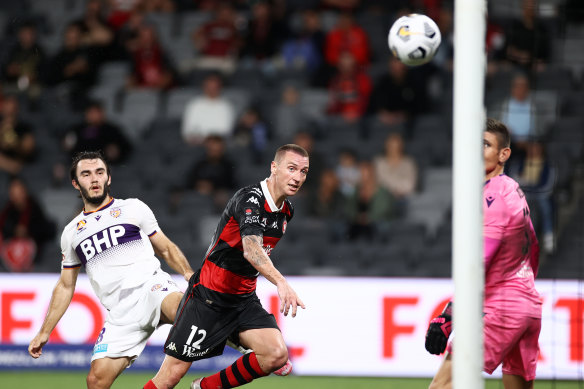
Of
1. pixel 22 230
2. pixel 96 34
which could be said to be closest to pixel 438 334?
pixel 22 230

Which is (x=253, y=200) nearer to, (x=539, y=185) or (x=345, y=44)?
(x=539, y=185)

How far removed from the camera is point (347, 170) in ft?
35.7

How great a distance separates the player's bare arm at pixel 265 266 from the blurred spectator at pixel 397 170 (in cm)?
572

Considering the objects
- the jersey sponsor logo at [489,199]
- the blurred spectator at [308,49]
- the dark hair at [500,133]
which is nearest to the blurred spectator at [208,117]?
the blurred spectator at [308,49]

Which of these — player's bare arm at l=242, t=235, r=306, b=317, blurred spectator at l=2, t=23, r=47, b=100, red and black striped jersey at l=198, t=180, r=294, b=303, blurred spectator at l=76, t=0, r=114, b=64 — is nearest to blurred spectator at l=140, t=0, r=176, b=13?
blurred spectator at l=76, t=0, r=114, b=64

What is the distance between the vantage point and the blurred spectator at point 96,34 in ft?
40.5

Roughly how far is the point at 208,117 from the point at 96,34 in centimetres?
222

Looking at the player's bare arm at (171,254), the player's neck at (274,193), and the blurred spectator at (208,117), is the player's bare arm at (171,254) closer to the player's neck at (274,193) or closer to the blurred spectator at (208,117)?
the player's neck at (274,193)

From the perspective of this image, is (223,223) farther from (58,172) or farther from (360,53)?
(360,53)

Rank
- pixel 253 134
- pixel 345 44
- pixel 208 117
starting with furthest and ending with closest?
pixel 345 44
pixel 208 117
pixel 253 134

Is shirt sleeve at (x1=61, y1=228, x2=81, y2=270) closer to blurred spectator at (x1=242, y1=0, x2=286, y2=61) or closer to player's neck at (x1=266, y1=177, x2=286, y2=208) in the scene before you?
player's neck at (x1=266, y1=177, x2=286, y2=208)

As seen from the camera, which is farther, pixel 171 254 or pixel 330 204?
pixel 330 204

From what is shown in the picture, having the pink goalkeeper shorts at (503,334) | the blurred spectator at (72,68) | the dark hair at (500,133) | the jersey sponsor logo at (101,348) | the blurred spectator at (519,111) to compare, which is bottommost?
the jersey sponsor logo at (101,348)

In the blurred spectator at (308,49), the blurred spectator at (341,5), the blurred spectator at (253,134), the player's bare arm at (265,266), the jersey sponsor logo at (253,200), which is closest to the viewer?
the player's bare arm at (265,266)
